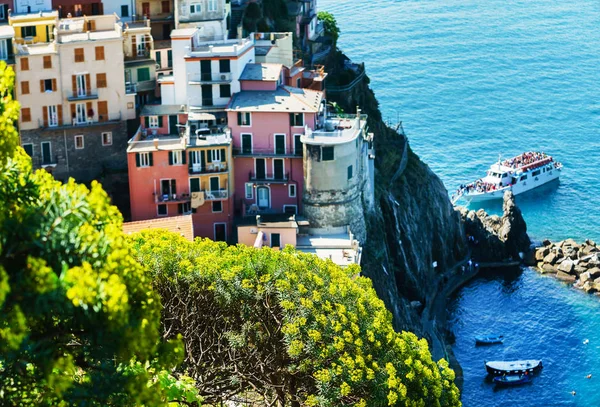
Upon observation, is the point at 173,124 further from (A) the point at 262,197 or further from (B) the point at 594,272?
(B) the point at 594,272

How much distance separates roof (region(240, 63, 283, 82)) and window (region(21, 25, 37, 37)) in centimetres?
1472

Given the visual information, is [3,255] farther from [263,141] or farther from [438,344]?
[438,344]

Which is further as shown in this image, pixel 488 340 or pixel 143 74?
pixel 488 340

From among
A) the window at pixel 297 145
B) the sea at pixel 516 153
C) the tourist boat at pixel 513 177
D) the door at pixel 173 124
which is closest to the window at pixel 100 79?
the door at pixel 173 124

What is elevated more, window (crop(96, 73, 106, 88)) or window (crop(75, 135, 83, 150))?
window (crop(96, 73, 106, 88))

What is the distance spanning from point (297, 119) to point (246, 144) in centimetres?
395

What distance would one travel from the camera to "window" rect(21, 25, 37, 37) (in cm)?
8881

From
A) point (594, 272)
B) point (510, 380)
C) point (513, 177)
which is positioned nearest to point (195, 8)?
point (510, 380)

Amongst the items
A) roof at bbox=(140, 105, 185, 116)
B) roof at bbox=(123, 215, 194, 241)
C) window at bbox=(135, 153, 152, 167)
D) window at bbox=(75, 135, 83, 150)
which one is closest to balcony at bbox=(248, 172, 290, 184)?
roof at bbox=(140, 105, 185, 116)

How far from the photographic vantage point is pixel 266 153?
8969cm

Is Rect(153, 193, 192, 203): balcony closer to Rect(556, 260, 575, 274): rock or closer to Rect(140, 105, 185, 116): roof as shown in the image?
Rect(140, 105, 185, 116): roof

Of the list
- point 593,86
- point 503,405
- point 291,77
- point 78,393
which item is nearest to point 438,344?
point 503,405

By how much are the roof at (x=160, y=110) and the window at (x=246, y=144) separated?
16.6 feet

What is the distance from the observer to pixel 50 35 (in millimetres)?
89125
